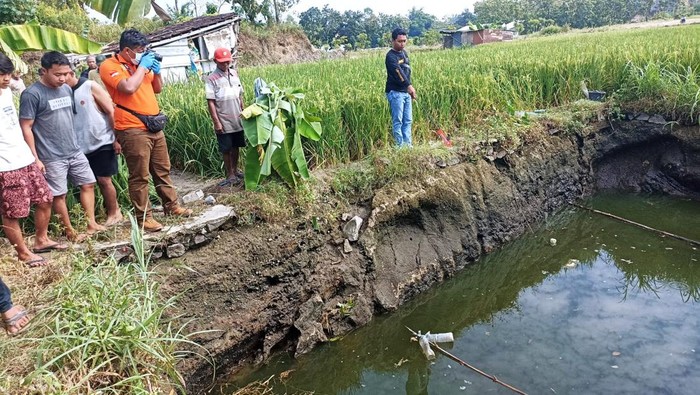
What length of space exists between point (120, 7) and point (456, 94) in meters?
4.21

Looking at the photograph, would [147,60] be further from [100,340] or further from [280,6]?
[280,6]

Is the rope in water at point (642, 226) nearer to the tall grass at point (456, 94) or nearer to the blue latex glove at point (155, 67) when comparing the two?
the tall grass at point (456, 94)

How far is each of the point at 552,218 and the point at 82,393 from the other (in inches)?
234

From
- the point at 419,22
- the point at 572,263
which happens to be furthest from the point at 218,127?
the point at 419,22

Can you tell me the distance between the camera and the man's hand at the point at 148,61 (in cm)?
366

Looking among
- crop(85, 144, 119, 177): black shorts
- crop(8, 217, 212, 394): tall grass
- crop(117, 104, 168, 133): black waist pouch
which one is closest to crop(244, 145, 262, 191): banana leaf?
crop(117, 104, 168, 133): black waist pouch

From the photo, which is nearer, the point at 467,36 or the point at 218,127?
the point at 218,127

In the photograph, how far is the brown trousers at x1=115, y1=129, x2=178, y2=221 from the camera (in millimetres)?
3779

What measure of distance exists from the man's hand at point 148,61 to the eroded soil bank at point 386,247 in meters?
1.46

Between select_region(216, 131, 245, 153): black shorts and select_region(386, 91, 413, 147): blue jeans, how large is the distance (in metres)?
1.72

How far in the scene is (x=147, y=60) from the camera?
12.1ft

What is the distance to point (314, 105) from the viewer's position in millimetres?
5090

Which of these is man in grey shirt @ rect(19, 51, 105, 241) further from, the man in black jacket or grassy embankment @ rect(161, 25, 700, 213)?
the man in black jacket

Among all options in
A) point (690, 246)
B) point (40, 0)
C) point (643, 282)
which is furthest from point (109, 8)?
point (40, 0)
